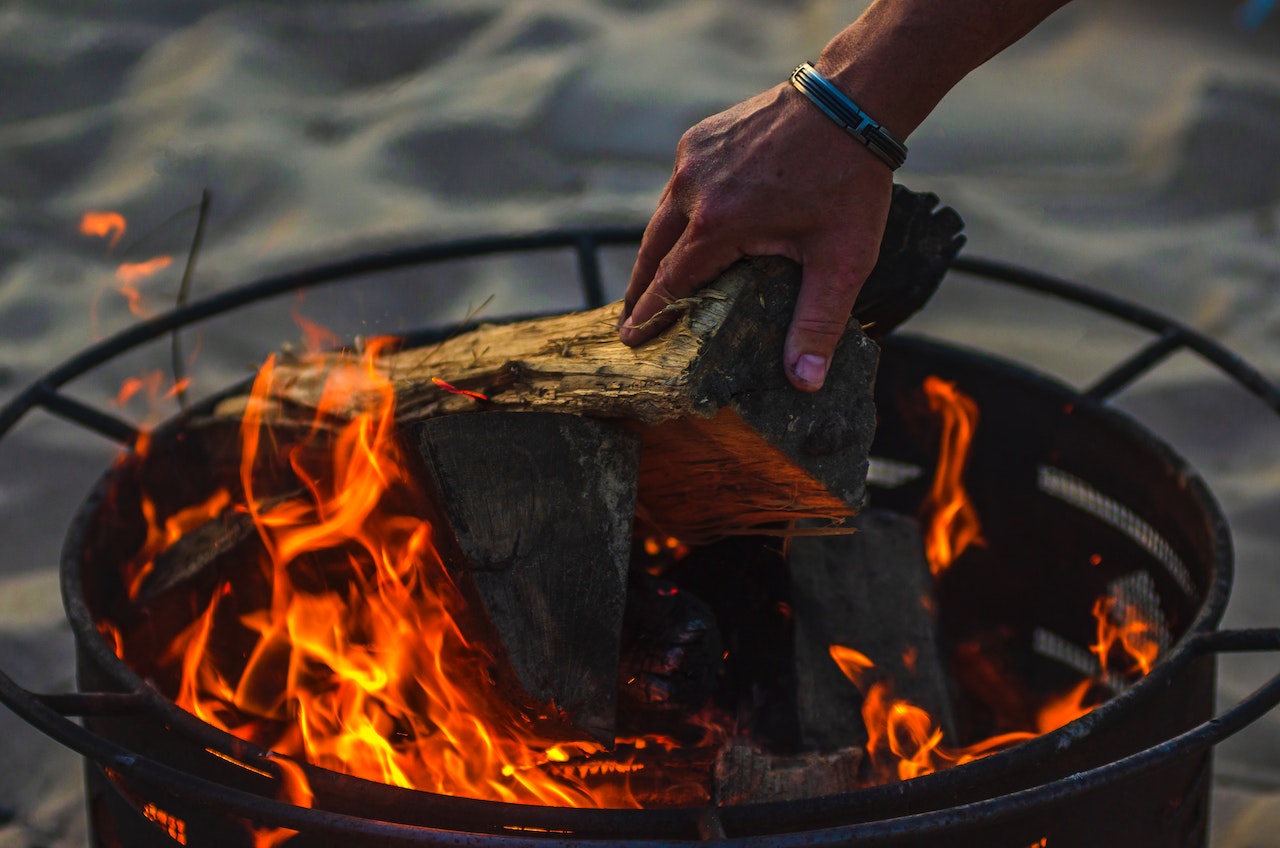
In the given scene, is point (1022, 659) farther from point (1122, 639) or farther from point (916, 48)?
point (916, 48)

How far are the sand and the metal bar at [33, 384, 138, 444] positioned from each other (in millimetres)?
818

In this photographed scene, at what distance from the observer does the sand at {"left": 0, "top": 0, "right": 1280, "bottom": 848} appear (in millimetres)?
3127

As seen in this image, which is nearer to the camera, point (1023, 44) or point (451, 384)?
point (451, 384)

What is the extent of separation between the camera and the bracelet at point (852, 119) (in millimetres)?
1259

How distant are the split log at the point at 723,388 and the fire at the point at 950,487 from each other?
51 centimetres

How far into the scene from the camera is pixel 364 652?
4.91 ft

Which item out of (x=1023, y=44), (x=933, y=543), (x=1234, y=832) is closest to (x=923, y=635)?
(x=933, y=543)

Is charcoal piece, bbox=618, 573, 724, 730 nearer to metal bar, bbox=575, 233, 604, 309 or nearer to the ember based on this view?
the ember

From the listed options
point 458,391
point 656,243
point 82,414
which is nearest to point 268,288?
point 82,414

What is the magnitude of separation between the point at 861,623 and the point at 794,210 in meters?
0.70

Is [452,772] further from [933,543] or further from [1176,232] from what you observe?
[1176,232]

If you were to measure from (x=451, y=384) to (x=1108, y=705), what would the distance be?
2.77 feet

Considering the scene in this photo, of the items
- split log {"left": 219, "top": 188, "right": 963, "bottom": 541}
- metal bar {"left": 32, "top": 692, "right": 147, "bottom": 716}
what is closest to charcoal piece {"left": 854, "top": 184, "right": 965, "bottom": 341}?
split log {"left": 219, "top": 188, "right": 963, "bottom": 541}

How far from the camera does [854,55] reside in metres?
1.29
